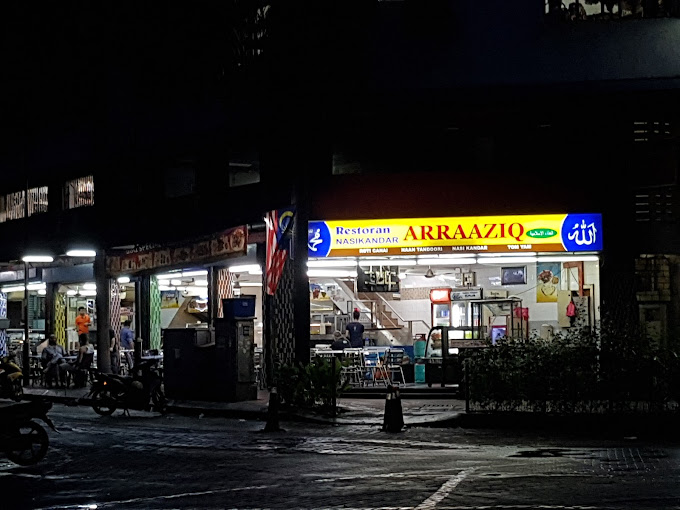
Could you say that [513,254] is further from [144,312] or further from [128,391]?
[144,312]

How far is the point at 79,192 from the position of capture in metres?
37.0

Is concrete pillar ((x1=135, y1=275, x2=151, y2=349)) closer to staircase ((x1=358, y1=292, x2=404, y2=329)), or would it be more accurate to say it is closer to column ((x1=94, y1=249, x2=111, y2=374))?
column ((x1=94, y1=249, x2=111, y2=374))

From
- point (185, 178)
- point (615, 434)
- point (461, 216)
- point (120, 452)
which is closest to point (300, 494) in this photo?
point (120, 452)

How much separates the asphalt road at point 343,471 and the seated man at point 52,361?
13370mm

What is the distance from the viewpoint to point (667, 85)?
924 inches

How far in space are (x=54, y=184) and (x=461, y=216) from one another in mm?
18923

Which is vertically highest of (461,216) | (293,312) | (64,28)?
(64,28)

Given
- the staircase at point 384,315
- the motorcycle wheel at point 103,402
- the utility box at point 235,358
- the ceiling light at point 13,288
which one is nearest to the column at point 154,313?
the staircase at point 384,315

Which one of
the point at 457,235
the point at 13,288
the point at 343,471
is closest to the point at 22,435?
the point at 343,471

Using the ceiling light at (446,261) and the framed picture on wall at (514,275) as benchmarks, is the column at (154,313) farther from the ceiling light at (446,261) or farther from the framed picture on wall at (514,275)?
the framed picture on wall at (514,275)

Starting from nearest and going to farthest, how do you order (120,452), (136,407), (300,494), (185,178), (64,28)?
1. (300,494)
2. (120,452)
3. (136,407)
4. (185,178)
5. (64,28)

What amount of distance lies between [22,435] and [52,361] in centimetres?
1833

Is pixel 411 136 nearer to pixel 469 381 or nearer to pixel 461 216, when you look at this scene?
pixel 461 216

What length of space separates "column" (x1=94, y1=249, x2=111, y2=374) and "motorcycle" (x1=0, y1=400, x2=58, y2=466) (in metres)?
18.6
